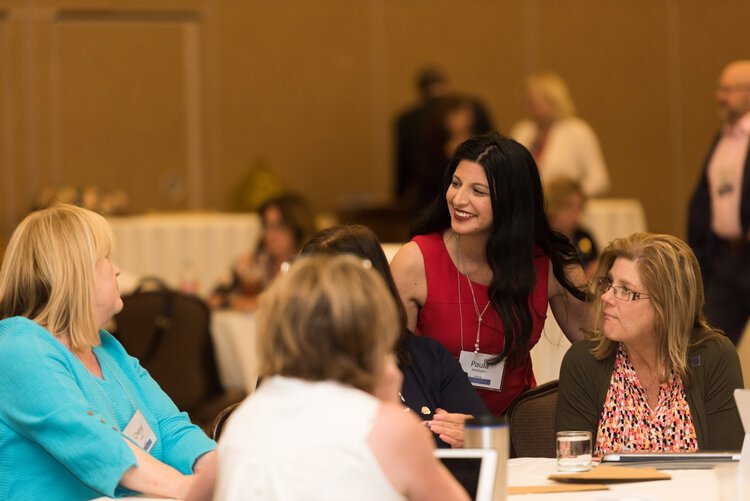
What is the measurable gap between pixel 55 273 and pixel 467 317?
121 cm

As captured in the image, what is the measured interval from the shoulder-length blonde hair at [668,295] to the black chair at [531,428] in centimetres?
20

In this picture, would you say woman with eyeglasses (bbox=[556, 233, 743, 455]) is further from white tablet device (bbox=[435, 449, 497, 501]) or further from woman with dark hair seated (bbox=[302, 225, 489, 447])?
white tablet device (bbox=[435, 449, 497, 501])

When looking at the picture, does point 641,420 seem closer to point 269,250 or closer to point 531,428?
point 531,428

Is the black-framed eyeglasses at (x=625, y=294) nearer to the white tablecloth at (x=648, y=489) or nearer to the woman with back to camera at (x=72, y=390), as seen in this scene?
the white tablecloth at (x=648, y=489)

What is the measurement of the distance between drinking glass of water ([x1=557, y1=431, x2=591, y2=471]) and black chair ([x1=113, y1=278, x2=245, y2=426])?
10.7 feet

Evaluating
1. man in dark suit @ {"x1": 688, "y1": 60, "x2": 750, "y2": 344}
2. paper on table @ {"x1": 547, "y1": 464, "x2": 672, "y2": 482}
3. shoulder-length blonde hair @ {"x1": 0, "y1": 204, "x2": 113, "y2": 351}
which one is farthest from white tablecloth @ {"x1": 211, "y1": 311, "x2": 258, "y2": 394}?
paper on table @ {"x1": 547, "y1": 464, "x2": 672, "y2": 482}

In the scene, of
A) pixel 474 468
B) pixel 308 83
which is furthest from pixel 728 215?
pixel 308 83

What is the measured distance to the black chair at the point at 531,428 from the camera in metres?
3.11

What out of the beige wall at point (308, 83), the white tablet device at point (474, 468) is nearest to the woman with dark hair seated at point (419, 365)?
the white tablet device at point (474, 468)

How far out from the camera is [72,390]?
2.51 metres

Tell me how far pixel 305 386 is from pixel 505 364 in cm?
161

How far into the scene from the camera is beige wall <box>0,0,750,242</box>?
31.7 feet

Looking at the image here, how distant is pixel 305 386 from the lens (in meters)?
1.83

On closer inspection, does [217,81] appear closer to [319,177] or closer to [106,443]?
[319,177]
